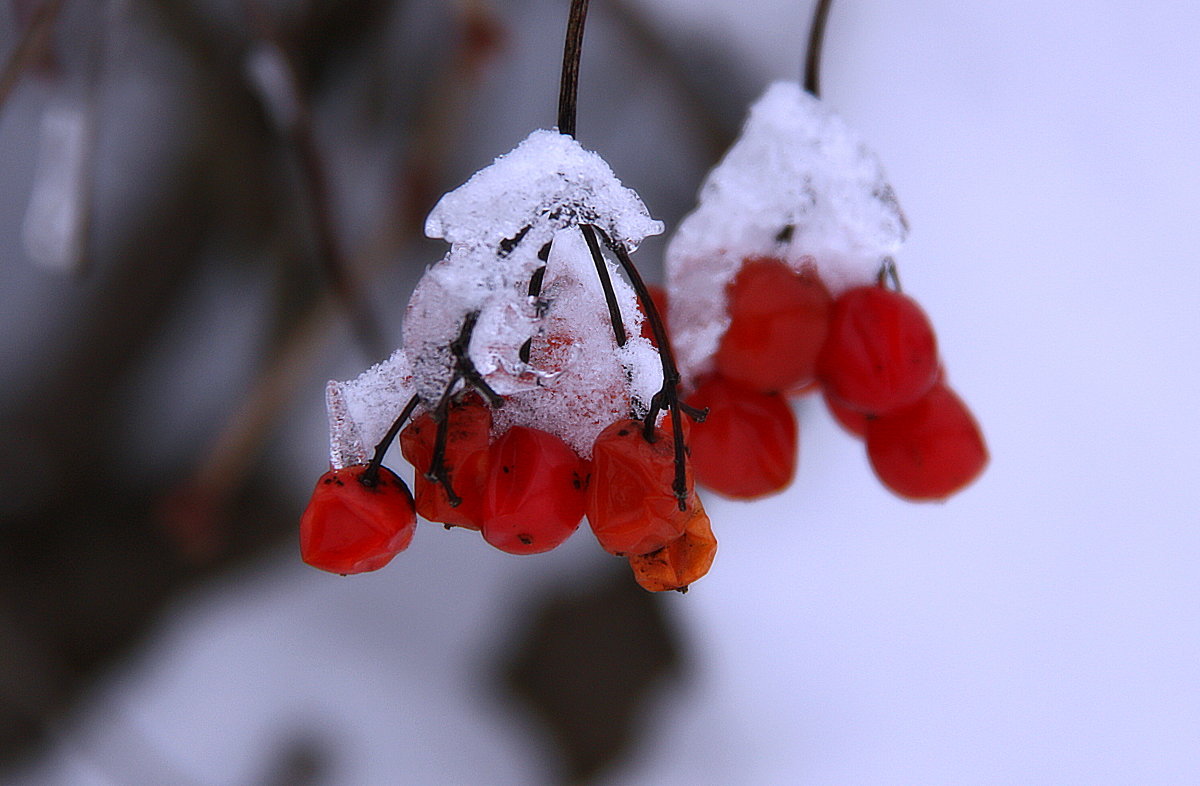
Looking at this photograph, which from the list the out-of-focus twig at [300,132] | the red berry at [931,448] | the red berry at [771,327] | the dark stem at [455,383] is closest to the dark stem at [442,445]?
the dark stem at [455,383]

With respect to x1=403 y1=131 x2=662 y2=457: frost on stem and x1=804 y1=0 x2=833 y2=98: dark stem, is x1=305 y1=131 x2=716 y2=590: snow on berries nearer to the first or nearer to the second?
x1=403 y1=131 x2=662 y2=457: frost on stem

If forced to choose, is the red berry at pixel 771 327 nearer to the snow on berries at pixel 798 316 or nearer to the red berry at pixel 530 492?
the snow on berries at pixel 798 316

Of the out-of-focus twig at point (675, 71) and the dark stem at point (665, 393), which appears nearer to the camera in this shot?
the dark stem at point (665, 393)

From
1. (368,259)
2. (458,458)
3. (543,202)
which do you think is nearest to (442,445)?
(458,458)

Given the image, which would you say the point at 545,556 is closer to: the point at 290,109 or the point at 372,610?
the point at 372,610

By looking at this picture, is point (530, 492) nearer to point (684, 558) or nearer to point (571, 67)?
point (684, 558)

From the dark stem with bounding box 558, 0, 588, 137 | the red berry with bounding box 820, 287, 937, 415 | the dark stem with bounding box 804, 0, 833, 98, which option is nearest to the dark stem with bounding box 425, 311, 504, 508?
the dark stem with bounding box 558, 0, 588, 137

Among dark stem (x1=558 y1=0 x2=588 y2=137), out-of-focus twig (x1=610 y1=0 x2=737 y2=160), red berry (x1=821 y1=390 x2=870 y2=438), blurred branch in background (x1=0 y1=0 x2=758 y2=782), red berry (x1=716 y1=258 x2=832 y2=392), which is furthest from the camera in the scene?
blurred branch in background (x1=0 y1=0 x2=758 y2=782)
